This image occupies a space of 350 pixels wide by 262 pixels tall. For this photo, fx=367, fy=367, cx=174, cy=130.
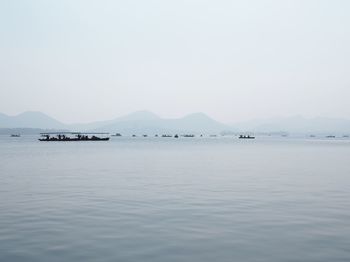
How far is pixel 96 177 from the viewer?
41156mm

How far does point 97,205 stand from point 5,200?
23.0 ft

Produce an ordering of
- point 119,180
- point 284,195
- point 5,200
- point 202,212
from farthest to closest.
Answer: point 119,180 → point 284,195 → point 5,200 → point 202,212

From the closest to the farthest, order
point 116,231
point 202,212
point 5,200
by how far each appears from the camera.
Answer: point 116,231 < point 202,212 < point 5,200

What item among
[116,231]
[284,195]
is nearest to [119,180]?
[284,195]

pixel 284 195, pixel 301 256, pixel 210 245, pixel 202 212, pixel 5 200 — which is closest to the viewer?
pixel 301 256

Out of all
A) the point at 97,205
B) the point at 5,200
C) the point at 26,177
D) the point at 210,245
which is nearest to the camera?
the point at 210,245

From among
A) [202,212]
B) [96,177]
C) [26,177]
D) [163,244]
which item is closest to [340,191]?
[202,212]

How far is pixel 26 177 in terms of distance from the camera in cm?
4097

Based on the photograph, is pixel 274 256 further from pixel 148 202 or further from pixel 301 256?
pixel 148 202

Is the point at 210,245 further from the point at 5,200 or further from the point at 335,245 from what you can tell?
the point at 5,200

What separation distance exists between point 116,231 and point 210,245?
188 inches

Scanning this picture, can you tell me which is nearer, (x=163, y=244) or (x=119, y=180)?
(x=163, y=244)

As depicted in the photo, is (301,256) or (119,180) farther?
(119,180)

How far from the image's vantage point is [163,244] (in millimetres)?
15297
